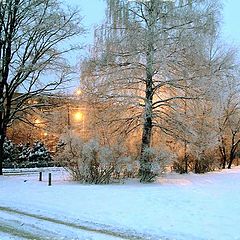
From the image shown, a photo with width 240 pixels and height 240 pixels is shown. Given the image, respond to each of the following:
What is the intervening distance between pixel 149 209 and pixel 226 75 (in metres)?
13.5

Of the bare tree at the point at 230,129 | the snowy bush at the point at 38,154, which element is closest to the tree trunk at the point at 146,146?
the bare tree at the point at 230,129

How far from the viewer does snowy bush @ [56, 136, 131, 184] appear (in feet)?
71.9

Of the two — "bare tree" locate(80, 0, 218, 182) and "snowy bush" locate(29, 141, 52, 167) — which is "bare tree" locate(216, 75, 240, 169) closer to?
"snowy bush" locate(29, 141, 52, 167)

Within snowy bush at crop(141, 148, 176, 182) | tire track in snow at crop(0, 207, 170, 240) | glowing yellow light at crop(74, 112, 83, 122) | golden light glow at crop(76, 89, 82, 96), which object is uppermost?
golden light glow at crop(76, 89, 82, 96)

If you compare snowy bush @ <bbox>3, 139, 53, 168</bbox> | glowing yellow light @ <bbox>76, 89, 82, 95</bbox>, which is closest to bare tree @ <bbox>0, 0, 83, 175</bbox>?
glowing yellow light @ <bbox>76, 89, 82, 95</bbox>

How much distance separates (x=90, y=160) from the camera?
21.9 metres

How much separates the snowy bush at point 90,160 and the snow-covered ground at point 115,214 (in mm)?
2781

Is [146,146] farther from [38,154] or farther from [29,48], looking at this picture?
[38,154]

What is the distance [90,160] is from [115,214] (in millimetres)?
8612

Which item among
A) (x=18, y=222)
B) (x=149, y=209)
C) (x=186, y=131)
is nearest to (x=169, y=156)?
(x=186, y=131)

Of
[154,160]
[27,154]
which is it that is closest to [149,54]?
[154,160]

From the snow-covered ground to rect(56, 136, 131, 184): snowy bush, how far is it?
278 centimetres

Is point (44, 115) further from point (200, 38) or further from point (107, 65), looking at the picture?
point (200, 38)

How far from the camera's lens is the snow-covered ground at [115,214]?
10898 millimetres
